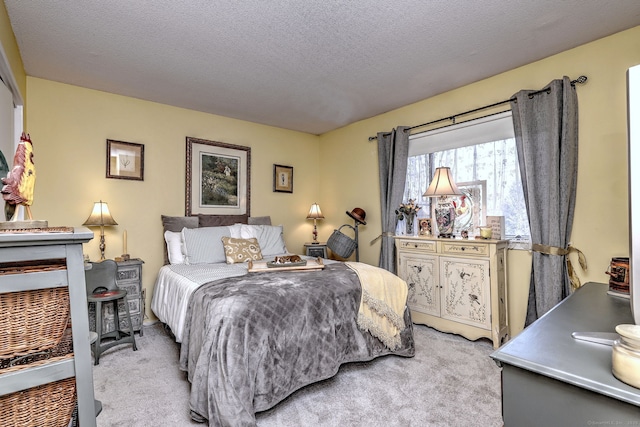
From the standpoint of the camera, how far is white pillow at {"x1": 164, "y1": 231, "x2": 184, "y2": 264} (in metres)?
3.42

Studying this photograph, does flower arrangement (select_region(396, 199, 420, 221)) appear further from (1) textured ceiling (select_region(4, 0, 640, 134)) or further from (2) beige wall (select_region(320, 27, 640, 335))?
(1) textured ceiling (select_region(4, 0, 640, 134))

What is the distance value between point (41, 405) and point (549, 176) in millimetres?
3331

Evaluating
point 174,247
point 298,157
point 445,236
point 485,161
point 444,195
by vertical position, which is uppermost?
point 298,157

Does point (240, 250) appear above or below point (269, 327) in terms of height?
above

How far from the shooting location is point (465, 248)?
3016mm

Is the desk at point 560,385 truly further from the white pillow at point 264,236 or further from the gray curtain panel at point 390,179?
the white pillow at point 264,236

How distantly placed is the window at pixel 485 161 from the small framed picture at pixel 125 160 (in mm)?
3263

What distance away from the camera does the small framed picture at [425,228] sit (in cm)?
357

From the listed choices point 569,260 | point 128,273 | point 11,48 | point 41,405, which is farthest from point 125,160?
point 569,260

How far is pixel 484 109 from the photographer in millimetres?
3146

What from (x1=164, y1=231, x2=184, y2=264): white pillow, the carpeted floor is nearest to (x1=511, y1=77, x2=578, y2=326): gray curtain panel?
the carpeted floor

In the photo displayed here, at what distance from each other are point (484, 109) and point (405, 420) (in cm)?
289

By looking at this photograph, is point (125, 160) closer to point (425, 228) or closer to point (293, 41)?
point (293, 41)

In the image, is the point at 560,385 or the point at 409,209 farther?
the point at 409,209
